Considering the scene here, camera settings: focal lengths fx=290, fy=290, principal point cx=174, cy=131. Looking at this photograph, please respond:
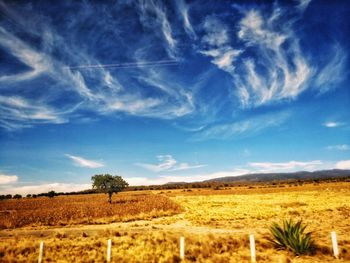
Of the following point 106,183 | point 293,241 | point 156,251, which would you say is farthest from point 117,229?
point 106,183

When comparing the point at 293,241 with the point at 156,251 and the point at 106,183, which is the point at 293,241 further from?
the point at 106,183

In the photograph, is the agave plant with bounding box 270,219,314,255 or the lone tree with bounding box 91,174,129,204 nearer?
the agave plant with bounding box 270,219,314,255

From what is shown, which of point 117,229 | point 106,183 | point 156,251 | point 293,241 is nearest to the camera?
point 293,241

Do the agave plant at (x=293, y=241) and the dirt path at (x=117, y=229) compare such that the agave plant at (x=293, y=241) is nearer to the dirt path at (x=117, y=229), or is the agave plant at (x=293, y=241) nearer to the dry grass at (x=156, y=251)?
the dry grass at (x=156, y=251)

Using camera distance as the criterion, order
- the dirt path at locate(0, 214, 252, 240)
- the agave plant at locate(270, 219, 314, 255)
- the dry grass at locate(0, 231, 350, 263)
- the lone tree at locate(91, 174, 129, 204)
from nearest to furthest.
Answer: the dry grass at locate(0, 231, 350, 263)
the agave plant at locate(270, 219, 314, 255)
the dirt path at locate(0, 214, 252, 240)
the lone tree at locate(91, 174, 129, 204)

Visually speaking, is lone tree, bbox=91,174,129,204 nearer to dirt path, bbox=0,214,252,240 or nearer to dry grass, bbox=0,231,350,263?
dirt path, bbox=0,214,252,240

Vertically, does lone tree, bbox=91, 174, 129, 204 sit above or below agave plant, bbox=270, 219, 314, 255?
above

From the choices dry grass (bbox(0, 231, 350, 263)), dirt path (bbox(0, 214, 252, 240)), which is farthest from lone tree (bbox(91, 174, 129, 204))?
dry grass (bbox(0, 231, 350, 263))

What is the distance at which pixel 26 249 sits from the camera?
17.5 m

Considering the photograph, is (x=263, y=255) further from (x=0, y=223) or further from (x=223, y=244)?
(x=0, y=223)

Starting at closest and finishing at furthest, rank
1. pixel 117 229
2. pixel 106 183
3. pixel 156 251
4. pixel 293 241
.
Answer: pixel 293 241 < pixel 156 251 < pixel 117 229 < pixel 106 183

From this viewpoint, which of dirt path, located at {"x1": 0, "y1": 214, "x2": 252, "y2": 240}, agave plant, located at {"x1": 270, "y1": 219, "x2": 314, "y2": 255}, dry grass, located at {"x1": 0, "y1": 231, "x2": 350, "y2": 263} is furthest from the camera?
dirt path, located at {"x1": 0, "y1": 214, "x2": 252, "y2": 240}

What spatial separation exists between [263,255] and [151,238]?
7.71 metres

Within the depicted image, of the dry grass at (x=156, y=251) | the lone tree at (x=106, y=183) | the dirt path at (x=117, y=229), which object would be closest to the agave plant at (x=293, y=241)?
the dry grass at (x=156, y=251)
